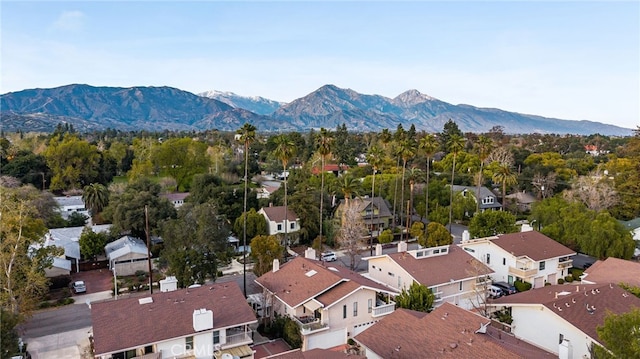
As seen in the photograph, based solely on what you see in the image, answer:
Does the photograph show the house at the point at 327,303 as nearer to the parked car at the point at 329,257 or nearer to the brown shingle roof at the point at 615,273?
the parked car at the point at 329,257

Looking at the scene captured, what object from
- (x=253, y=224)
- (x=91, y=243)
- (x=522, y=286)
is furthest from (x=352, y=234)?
(x=91, y=243)

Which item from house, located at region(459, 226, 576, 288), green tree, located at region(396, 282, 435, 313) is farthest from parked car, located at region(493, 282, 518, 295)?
green tree, located at region(396, 282, 435, 313)

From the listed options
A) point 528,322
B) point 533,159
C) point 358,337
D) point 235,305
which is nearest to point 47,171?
point 235,305

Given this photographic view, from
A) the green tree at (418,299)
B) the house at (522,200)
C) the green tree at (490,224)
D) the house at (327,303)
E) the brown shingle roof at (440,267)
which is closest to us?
the house at (327,303)

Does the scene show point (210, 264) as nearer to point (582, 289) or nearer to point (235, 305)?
point (235, 305)

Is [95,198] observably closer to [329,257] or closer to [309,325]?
[329,257]

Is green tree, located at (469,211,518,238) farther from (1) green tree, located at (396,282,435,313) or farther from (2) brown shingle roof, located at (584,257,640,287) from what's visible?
(1) green tree, located at (396,282,435,313)

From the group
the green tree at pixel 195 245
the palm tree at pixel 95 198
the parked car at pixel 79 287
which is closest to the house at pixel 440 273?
the green tree at pixel 195 245
